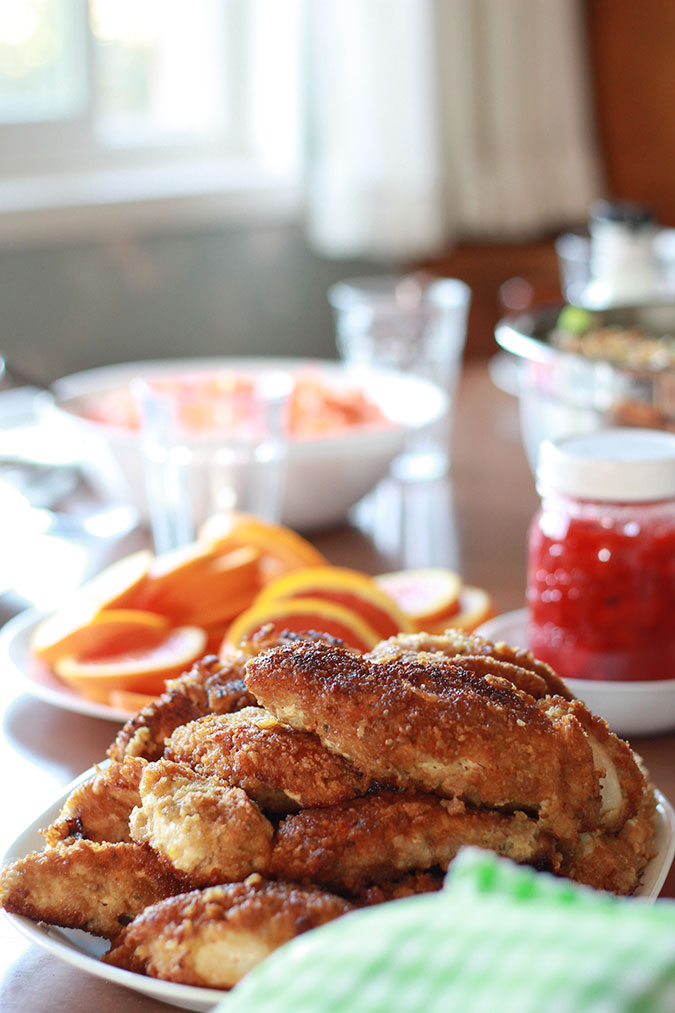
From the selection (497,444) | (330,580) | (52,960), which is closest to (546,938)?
(52,960)

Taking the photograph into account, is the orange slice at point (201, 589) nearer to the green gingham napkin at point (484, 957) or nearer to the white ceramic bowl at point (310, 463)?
the white ceramic bowl at point (310, 463)

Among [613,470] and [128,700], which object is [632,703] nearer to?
[613,470]

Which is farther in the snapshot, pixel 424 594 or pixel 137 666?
pixel 424 594

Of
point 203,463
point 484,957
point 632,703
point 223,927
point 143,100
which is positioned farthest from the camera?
point 143,100

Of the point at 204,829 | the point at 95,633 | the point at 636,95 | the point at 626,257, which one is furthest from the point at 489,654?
the point at 636,95

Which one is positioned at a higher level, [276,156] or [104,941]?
[276,156]

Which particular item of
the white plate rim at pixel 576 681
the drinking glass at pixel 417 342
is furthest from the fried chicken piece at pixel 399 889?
the drinking glass at pixel 417 342
